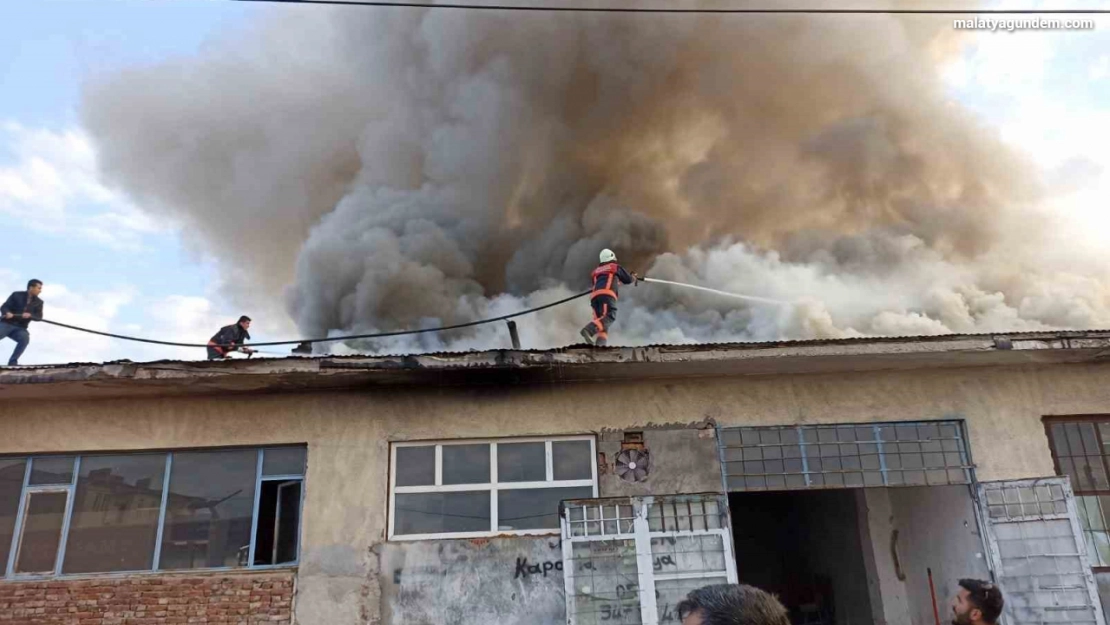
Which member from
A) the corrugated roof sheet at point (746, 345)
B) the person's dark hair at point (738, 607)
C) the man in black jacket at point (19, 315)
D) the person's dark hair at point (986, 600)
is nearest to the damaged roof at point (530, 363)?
the corrugated roof sheet at point (746, 345)

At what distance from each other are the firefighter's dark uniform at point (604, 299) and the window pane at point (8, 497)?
6552 mm

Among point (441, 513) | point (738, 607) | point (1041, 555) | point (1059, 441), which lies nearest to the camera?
point (738, 607)

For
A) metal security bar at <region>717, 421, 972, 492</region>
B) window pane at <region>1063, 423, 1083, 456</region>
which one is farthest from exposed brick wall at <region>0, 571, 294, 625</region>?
window pane at <region>1063, 423, 1083, 456</region>

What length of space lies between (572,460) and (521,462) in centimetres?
52

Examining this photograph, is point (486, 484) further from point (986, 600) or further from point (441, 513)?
point (986, 600)

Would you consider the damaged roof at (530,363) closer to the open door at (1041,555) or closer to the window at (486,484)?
the window at (486,484)

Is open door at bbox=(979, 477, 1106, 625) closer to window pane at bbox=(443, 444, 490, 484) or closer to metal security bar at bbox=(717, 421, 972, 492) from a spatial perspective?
metal security bar at bbox=(717, 421, 972, 492)

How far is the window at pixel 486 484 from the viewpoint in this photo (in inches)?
291

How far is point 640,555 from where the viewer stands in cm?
664

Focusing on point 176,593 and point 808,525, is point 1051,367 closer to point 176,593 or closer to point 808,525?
point 808,525

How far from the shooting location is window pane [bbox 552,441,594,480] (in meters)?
7.52

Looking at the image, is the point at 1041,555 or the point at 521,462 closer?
the point at 1041,555

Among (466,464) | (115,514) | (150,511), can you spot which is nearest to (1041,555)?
(466,464)

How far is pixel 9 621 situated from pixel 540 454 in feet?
17.4
